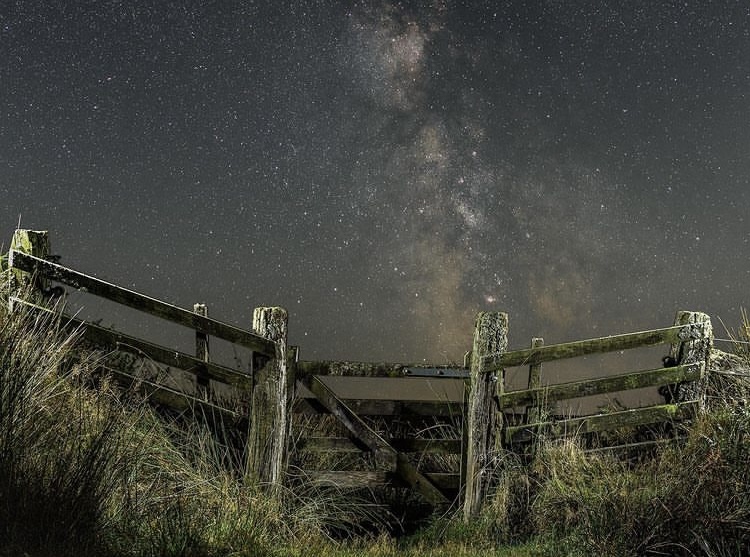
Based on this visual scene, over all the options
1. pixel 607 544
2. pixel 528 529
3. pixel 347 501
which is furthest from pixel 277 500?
pixel 607 544

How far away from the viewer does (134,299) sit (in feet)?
25.2

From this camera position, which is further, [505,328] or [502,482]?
[505,328]

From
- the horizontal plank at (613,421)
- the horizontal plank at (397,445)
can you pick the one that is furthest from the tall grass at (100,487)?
the horizontal plank at (613,421)

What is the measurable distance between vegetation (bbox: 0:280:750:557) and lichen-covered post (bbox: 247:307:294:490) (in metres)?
0.22

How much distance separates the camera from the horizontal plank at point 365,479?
27.0 feet

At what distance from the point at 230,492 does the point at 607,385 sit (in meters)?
3.93

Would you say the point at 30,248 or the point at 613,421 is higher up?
the point at 30,248

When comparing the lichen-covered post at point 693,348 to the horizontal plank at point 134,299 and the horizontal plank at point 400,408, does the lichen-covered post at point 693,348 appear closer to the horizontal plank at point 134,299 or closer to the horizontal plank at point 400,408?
the horizontal plank at point 400,408

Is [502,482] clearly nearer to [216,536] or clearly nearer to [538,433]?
[538,433]

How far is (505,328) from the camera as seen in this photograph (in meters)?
8.75

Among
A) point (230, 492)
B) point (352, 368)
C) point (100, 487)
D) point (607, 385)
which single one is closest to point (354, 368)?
point (352, 368)

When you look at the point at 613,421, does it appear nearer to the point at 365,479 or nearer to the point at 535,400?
the point at 535,400

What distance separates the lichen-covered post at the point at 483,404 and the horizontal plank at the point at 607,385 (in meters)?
0.22

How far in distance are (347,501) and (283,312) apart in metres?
2.13
